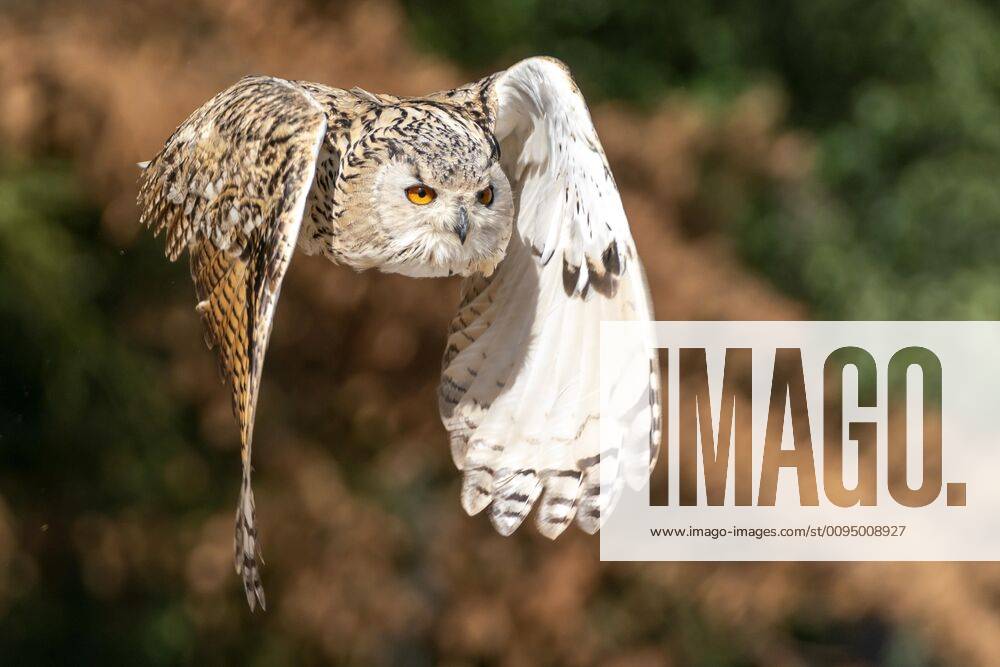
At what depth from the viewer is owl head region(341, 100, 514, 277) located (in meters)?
1.70

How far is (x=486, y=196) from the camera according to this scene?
1.75 m

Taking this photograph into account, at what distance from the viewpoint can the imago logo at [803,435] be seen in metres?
3.46

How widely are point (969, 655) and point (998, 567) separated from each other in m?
0.29

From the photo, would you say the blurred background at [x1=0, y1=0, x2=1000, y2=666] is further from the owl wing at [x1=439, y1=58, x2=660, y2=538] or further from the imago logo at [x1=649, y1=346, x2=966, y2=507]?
the owl wing at [x1=439, y1=58, x2=660, y2=538]

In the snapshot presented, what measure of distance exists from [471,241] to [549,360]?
0.44 meters

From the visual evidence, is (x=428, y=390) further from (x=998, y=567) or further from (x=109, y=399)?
(x=998, y=567)

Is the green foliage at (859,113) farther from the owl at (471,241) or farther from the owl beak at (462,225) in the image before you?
the owl beak at (462,225)

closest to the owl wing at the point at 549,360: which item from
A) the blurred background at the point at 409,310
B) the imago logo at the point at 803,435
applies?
the blurred background at the point at 409,310

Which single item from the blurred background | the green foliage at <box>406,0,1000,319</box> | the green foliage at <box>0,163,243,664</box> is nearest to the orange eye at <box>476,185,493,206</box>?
the blurred background

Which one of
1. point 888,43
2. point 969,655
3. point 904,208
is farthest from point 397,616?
point 888,43

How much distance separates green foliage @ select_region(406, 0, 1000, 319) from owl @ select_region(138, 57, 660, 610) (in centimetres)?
180

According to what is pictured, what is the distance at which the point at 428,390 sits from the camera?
3270 millimetres
